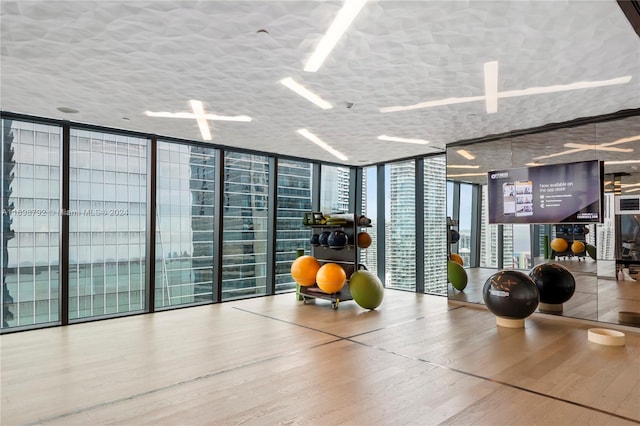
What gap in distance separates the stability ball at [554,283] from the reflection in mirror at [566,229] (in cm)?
7

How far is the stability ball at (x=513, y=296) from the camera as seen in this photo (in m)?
4.30

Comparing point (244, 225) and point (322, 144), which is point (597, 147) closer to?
point (322, 144)

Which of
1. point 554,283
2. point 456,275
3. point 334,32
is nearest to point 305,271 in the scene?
point 456,275

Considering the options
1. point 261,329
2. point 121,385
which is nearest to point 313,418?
point 121,385

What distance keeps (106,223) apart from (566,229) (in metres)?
5.89

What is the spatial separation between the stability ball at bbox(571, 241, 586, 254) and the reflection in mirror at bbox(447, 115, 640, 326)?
0.4 inches

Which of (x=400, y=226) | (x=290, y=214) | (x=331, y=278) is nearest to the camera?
(x=331, y=278)

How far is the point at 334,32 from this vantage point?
103 inches

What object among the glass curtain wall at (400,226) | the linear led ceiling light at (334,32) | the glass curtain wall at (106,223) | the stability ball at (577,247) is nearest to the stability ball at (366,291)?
the glass curtain wall at (400,226)

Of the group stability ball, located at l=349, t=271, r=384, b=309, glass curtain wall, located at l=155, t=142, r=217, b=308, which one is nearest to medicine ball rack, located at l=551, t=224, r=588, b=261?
stability ball, located at l=349, t=271, r=384, b=309

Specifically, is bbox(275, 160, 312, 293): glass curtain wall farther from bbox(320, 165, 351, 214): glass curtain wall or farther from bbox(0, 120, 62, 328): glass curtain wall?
bbox(0, 120, 62, 328): glass curtain wall

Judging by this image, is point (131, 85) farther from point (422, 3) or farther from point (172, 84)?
point (422, 3)

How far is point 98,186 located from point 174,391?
3.46 meters

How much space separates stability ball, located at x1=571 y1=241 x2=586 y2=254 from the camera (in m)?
4.64
